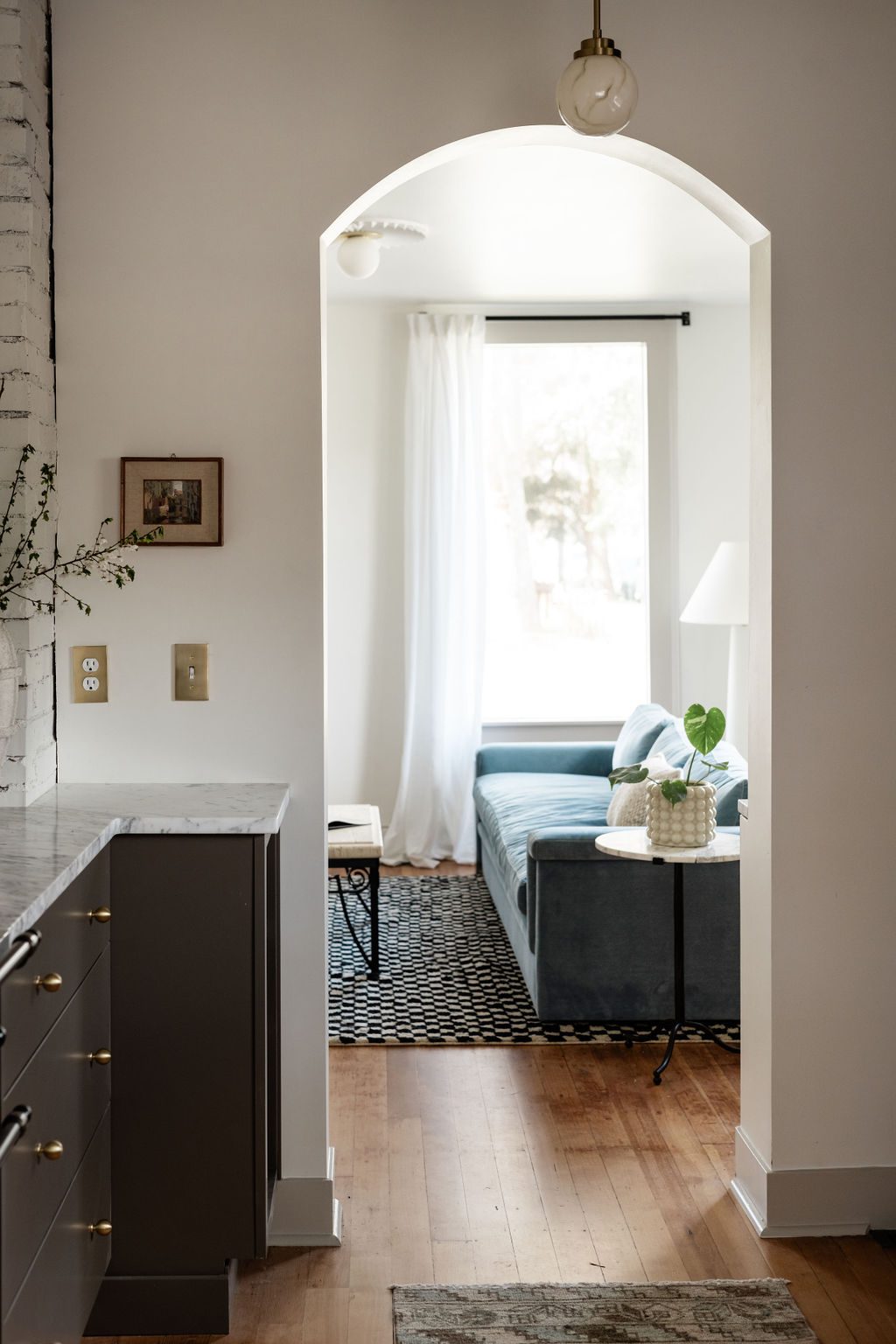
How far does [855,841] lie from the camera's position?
2.63 meters

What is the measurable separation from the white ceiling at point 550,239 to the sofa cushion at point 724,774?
207cm

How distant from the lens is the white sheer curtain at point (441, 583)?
625 centimetres

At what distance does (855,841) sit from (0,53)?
7.79 ft

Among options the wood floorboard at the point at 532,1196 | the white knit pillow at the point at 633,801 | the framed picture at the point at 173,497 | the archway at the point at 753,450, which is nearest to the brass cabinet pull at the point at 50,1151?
the wood floorboard at the point at 532,1196

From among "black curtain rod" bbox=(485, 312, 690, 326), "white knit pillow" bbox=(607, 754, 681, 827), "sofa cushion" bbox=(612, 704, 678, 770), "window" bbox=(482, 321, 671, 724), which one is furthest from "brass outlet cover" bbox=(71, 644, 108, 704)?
"black curtain rod" bbox=(485, 312, 690, 326)

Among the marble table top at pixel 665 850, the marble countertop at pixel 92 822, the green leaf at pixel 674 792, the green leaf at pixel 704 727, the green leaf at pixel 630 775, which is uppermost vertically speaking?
the green leaf at pixel 704 727

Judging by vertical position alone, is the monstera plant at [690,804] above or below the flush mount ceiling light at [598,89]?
below

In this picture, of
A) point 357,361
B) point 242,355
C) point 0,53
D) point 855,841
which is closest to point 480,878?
point 357,361

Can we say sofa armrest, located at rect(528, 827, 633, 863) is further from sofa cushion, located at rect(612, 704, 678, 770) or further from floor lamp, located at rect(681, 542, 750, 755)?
floor lamp, located at rect(681, 542, 750, 755)

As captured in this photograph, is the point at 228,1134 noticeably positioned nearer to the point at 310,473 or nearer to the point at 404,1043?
the point at 310,473

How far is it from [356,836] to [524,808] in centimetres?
86

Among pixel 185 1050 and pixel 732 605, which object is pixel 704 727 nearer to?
pixel 732 605

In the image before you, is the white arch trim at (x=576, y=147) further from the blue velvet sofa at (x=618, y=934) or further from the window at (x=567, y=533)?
the window at (x=567, y=533)

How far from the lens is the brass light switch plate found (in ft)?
8.47
